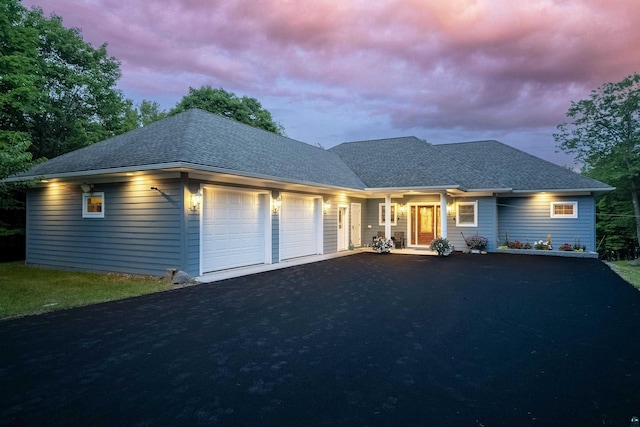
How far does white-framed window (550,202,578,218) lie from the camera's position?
1534cm

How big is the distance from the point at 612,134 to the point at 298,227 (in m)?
18.2

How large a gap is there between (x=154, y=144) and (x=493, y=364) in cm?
919

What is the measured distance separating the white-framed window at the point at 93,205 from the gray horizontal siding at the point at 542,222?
51.1ft

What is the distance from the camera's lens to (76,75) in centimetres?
1725

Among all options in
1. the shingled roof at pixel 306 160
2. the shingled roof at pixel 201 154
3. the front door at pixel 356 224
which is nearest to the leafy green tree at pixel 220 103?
the shingled roof at pixel 306 160

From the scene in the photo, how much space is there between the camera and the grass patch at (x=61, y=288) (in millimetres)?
6195

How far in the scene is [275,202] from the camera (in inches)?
441

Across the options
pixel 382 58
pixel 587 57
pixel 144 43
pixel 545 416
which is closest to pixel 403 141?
pixel 382 58

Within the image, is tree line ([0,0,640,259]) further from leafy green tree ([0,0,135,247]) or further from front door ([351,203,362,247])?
front door ([351,203,362,247])

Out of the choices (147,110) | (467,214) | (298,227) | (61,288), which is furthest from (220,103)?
(61,288)

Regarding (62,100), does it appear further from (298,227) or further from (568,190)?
(568,190)

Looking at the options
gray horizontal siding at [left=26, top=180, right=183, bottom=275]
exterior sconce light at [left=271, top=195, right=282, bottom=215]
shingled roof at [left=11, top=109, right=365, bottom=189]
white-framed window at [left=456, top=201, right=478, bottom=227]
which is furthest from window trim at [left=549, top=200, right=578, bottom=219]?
gray horizontal siding at [left=26, top=180, right=183, bottom=275]

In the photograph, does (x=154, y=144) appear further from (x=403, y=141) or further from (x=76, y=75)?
(x=403, y=141)

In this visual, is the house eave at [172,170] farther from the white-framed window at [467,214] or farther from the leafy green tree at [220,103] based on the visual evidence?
the leafy green tree at [220,103]
